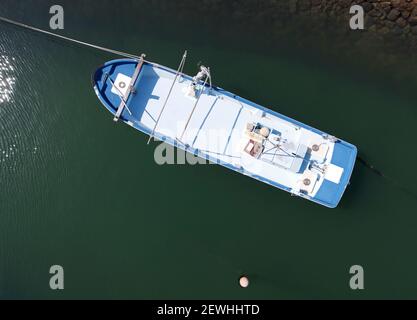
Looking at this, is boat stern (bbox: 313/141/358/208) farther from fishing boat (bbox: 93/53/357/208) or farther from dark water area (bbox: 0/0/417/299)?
dark water area (bbox: 0/0/417/299)

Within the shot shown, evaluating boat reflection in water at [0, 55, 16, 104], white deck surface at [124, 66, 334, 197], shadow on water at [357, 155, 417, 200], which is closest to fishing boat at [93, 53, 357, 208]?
white deck surface at [124, 66, 334, 197]

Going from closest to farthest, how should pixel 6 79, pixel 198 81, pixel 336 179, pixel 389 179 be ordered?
pixel 336 179 → pixel 198 81 → pixel 389 179 → pixel 6 79

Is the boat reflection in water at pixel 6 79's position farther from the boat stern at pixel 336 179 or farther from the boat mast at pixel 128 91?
the boat stern at pixel 336 179

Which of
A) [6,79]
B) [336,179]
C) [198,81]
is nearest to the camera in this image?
[336,179]

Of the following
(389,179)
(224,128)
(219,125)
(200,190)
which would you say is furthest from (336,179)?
(200,190)

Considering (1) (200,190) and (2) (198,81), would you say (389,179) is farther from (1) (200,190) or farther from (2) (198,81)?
(2) (198,81)

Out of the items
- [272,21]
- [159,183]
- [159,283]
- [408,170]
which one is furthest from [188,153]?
[408,170]
